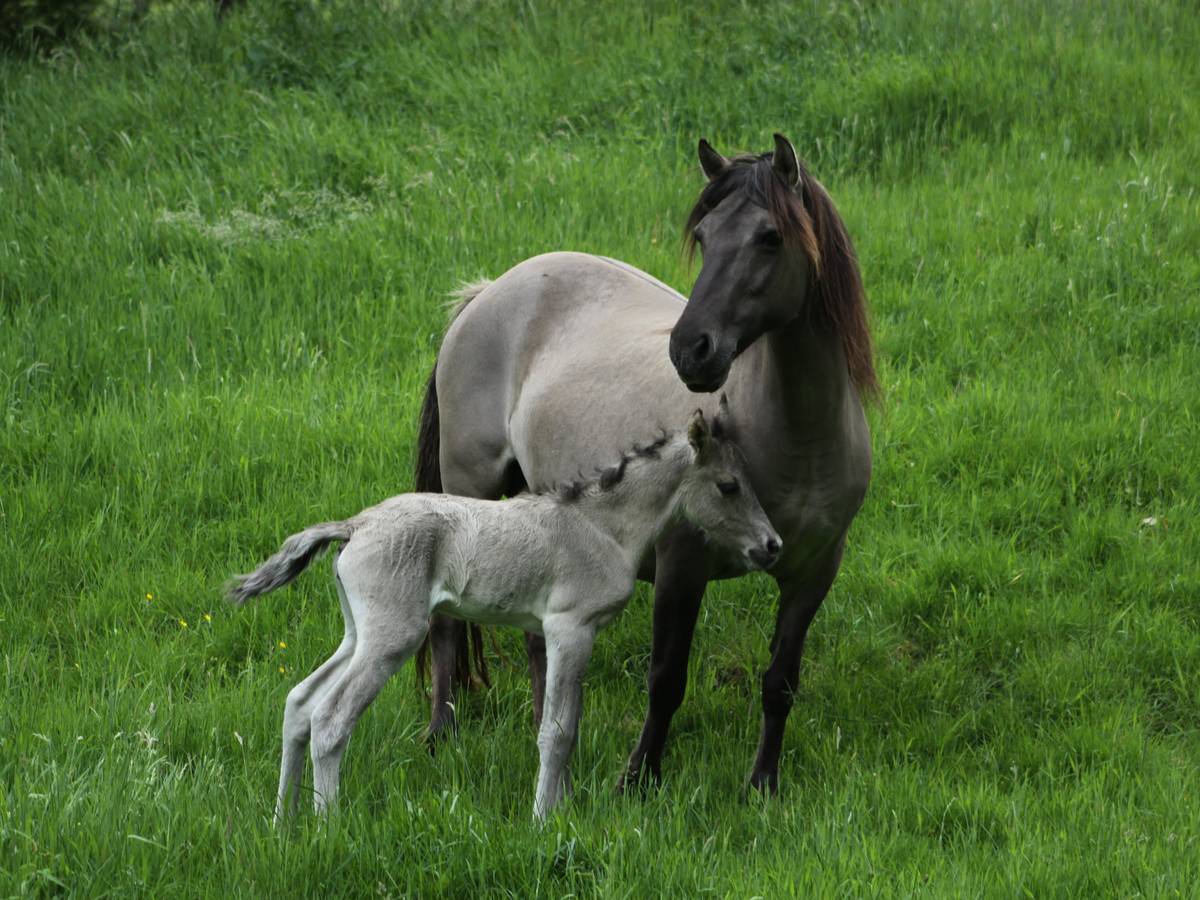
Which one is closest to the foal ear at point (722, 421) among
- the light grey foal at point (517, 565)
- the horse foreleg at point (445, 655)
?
the light grey foal at point (517, 565)

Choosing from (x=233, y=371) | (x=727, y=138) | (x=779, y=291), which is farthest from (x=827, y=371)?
(x=727, y=138)

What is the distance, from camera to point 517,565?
15.4 ft

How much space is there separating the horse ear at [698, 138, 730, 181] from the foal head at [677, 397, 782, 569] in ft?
2.89

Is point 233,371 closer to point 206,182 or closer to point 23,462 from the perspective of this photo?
point 23,462

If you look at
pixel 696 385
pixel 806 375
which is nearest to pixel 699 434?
pixel 696 385

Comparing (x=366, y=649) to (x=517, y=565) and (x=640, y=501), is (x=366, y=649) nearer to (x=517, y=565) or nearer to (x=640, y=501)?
(x=517, y=565)

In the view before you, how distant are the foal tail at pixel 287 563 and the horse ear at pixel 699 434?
1.20 meters

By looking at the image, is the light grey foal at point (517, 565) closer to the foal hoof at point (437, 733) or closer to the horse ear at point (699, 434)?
the horse ear at point (699, 434)

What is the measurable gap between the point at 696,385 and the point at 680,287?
423 cm

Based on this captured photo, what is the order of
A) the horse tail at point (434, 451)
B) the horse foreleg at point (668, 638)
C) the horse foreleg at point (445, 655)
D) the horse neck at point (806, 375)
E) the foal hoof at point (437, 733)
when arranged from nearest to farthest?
the horse neck at point (806, 375)
the horse foreleg at point (668, 638)
the foal hoof at point (437, 733)
the horse foreleg at point (445, 655)
the horse tail at point (434, 451)

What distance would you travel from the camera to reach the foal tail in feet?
15.0

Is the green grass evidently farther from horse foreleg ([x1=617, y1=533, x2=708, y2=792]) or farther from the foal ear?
the foal ear

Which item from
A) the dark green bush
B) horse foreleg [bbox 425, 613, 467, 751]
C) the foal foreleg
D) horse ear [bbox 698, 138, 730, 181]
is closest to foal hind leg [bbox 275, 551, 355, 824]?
the foal foreleg

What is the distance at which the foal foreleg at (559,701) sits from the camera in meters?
4.66
